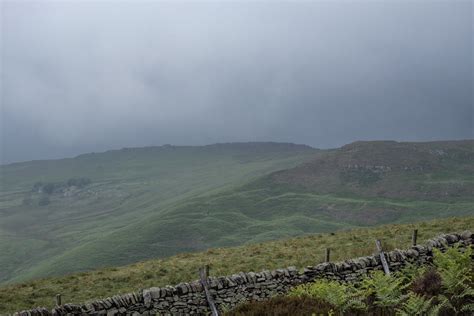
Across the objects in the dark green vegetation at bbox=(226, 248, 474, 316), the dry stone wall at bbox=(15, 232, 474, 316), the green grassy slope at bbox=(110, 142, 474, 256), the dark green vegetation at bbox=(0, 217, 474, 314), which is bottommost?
the green grassy slope at bbox=(110, 142, 474, 256)

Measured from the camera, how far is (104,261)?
122 metres

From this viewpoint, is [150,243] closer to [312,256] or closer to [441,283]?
[312,256]

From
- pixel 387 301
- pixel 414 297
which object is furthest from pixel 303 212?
pixel 414 297

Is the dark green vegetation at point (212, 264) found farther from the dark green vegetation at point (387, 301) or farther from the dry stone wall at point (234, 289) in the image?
the dark green vegetation at point (387, 301)

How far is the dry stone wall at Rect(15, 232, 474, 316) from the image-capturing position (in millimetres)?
17141

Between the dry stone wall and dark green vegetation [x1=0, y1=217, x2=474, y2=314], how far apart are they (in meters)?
2.83

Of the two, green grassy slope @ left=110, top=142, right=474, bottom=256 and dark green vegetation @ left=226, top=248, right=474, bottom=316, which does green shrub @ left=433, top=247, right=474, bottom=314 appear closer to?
dark green vegetation @ left=226, top=248, right=474, bottom=316

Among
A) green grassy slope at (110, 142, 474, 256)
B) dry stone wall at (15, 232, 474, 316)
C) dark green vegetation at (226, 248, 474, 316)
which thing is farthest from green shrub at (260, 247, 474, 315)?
green grassy slope at (110, 142, 474, 256)

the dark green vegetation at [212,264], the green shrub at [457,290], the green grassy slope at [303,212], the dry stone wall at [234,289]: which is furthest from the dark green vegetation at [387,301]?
the green grassy slope at [303,212]

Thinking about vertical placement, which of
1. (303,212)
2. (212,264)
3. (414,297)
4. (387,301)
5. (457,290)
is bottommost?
(303,212)

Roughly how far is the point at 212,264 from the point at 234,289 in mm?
11420

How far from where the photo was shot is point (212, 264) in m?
30.4

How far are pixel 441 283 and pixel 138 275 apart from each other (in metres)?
19.7

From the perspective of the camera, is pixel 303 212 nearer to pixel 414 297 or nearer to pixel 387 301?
pixel 387 301
